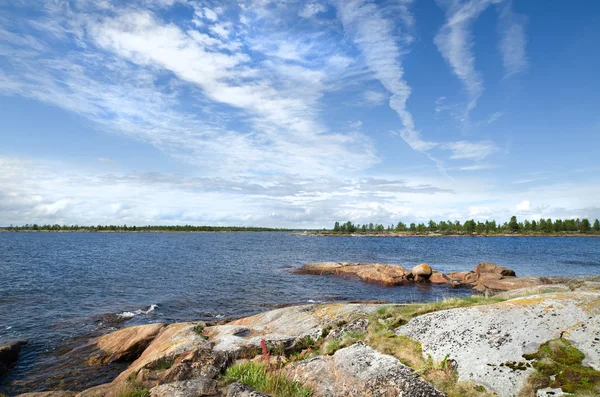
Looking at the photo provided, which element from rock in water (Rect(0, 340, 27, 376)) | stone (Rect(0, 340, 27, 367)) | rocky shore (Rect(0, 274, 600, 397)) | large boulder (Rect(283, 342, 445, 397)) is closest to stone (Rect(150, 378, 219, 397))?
rocky shore (Rect(0, 274, 600, 397))

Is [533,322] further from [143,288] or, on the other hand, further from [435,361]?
[143,288]

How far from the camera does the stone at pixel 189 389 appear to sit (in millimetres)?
7699

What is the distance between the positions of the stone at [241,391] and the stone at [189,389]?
0.61 meters

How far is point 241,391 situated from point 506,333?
6.13 m

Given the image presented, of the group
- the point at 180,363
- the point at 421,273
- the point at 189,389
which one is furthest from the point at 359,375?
the point at 421,273

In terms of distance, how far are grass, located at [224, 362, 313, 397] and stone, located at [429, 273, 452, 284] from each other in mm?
38717

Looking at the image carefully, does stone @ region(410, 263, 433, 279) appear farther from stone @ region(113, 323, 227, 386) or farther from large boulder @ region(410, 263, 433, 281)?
stone @ region(113, 323, 227, 386)

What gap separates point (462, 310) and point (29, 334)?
1014 inches

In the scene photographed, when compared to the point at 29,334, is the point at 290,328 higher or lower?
higher

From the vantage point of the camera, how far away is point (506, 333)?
24.8ft

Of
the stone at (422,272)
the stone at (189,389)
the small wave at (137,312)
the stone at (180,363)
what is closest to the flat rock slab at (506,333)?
the stone at (189,389)

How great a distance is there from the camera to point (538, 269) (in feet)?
178

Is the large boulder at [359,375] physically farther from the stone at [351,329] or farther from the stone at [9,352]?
the stone at [9,352]

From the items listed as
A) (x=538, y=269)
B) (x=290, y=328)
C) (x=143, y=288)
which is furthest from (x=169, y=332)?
(x=538, y=269)
